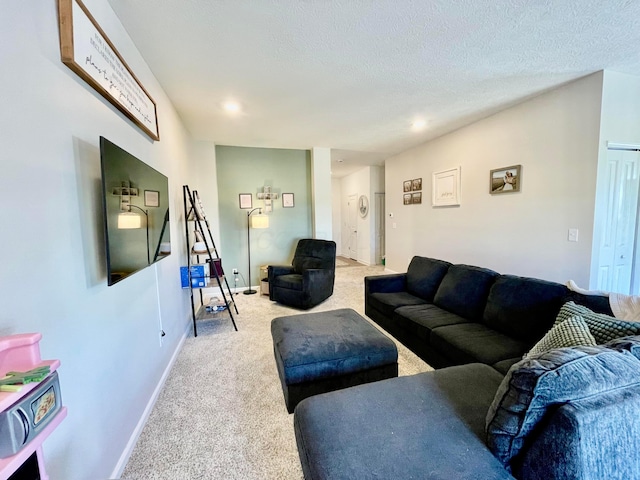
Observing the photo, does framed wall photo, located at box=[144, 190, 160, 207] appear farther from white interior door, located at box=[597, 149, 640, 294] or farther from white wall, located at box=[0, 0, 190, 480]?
white interior door, located at box=[597, 149, 640, 294]

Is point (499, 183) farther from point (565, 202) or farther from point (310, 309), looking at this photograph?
point (310, 309)

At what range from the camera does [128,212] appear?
5.03 feet

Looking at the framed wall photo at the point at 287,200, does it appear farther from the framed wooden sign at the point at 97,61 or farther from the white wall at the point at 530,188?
the framed wooden sign at the point at 97,61

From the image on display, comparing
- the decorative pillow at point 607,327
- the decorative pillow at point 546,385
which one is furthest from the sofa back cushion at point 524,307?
the decorative pillow at point 546,385

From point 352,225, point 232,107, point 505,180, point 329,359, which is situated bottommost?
point 329,359

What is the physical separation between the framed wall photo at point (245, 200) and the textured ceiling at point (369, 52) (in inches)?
62.5

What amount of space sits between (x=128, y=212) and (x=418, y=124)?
3.79 meters

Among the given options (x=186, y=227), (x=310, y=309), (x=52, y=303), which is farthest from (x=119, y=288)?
(x=310, y=309)

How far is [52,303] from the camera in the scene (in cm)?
103

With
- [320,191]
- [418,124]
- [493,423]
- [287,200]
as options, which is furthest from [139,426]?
[418,124]

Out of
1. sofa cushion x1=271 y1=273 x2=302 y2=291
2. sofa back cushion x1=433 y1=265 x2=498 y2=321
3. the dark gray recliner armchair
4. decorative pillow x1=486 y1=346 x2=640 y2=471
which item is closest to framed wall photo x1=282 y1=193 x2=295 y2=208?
the dark gray recliner armchair

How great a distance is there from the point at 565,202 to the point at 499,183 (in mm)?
803

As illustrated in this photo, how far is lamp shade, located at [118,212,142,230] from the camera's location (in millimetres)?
1439

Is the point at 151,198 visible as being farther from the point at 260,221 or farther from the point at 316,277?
the point at 260,221
